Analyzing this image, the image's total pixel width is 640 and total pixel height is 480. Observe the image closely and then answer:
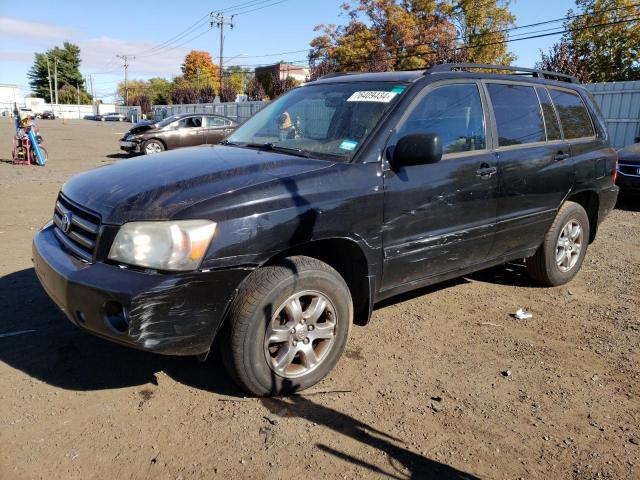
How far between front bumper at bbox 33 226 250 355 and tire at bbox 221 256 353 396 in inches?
4.5

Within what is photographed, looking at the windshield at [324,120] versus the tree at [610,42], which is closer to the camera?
the windshield at [324,120]

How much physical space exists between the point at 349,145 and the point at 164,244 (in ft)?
4.54

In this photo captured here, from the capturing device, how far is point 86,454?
2523mm

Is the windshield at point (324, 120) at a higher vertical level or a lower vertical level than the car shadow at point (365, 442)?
higher

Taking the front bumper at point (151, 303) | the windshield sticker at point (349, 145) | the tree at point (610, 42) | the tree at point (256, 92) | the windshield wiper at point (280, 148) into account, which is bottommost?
the front bumper at point (151, 303)

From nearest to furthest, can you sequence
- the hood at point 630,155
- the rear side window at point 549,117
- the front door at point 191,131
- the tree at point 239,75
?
1. the rear side window at point 549,117
2. the hood at point 630,155
3. the front door at point 191,131
4. the tree at point 239,75

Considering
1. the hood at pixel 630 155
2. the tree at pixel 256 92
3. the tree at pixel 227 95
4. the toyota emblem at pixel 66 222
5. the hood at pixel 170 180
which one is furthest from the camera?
the tree at pixel 227 95

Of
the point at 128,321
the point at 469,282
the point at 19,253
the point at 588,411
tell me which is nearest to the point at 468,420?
the point at 588,411

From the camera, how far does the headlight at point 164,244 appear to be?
258 centimetres

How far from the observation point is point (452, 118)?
12.4 ft

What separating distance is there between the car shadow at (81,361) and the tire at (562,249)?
3147 mm

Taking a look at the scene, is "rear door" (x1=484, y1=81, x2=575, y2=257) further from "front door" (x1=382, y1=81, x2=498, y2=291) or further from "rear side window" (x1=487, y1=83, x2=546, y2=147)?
"front door" (x1=382, y1=81, x2=498, y2=291)

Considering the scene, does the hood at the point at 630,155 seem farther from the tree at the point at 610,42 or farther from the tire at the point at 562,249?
the tree at the point at 610,42

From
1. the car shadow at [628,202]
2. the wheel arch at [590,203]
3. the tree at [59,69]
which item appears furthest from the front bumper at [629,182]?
the tree at [59,69]
